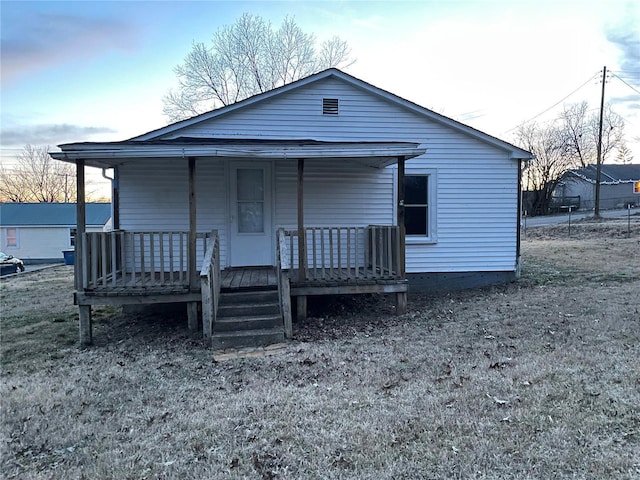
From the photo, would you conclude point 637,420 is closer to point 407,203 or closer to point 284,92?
point 407,203

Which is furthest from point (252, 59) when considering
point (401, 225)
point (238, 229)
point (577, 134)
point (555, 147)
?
point (577, 134)

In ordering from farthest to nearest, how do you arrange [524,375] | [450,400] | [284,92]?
[284,92]
[524,375]
[450,400]

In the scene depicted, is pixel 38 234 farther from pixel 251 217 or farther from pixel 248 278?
pixel 248 278

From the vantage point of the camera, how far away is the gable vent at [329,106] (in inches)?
373

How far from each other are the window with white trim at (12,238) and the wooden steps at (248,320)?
117 feet

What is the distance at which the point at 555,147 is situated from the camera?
1633 inches

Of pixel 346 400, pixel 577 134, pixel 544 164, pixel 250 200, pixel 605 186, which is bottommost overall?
pixel 346 400

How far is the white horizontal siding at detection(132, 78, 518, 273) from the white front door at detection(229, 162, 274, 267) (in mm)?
Answer: 289

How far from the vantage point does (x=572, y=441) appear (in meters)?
3.22

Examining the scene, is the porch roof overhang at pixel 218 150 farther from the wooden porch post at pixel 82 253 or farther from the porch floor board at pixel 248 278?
the porch floor board at pixel 248 278

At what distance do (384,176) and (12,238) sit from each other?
3594 cm

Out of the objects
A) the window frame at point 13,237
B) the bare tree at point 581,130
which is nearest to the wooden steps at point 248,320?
the window frame at point 13,237

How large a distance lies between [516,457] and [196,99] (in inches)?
1296

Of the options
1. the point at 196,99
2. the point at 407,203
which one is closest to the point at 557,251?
the point at 407,203
